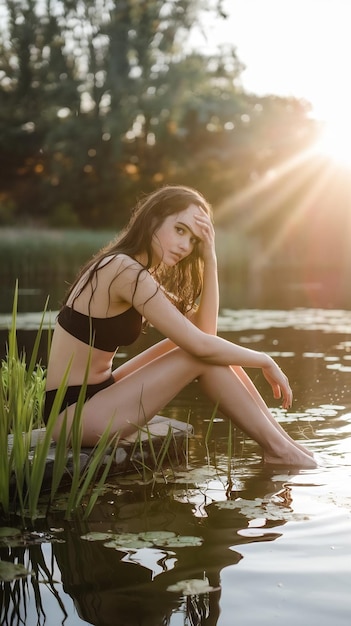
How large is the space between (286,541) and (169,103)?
27.6 meters

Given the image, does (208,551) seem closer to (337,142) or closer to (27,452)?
(27,452)

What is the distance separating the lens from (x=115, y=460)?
3.80m

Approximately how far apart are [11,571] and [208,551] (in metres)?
0.61

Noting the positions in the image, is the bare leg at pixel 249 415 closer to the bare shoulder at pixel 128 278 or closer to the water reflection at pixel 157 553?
the water reflection at pixel 157 553

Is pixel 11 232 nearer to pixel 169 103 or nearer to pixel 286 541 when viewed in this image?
pixel 169 103

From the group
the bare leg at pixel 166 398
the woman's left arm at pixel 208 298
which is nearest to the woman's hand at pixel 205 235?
the woman's left arm at pixel 208 298

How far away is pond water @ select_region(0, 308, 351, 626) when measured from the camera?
238cm

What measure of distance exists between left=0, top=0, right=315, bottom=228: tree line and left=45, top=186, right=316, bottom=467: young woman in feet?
84.5

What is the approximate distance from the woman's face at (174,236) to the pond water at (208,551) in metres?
0.91

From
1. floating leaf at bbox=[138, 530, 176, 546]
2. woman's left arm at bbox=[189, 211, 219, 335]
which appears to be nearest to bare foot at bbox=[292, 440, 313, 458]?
woman's left arm at bbox=[189, 211, 219, 335]

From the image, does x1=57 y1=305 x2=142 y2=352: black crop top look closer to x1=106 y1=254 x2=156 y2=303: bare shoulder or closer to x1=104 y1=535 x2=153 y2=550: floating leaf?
x1=106 y1=254 x2=156 y2=303: bare shoulder

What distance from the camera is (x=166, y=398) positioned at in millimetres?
3715

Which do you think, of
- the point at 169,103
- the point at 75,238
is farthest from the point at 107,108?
the point at 75,238

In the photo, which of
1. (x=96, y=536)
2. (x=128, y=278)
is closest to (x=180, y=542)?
(x=96, y=536)
